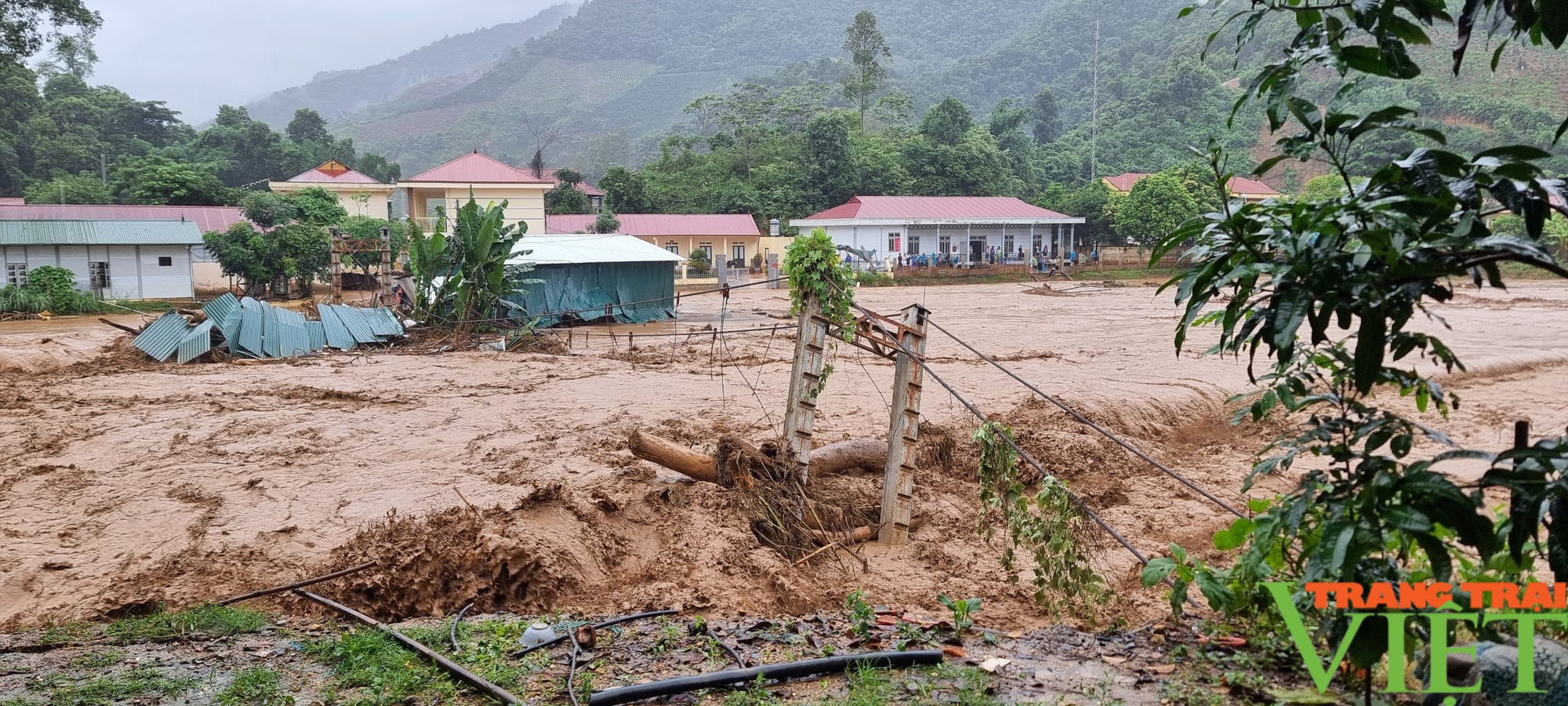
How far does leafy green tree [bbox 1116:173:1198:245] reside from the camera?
43.9 m

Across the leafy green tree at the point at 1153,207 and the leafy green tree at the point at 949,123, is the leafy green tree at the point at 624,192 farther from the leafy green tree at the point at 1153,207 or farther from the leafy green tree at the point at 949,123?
the leafy green tree at the point at 1153,207

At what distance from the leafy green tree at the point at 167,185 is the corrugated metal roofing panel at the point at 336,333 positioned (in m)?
26.7

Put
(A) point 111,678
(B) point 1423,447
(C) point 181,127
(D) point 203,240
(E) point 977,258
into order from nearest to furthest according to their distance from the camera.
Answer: (A) point 111,678 → (B) point 1423,447 → (D) point 203,240 → (E) point 977,258 → (C) point 181,127

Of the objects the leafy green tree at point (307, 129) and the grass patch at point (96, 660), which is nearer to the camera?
the grass patch at point (96, 660)

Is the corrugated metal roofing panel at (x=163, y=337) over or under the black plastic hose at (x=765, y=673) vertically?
over

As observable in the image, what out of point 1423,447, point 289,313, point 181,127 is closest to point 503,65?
point 181,127

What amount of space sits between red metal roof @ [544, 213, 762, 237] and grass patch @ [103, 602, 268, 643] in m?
40.0

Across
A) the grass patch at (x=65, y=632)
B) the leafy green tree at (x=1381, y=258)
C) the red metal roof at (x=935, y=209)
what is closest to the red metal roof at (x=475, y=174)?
the red metal roof at (x=935, y=209)

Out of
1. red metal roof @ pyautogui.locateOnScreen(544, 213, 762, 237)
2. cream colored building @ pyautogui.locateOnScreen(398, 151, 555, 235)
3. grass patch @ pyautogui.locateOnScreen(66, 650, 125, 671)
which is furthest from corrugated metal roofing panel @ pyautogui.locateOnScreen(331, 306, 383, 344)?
red metal roof @ pyautogui.locateOnScreen(544, 213, 762, 237)

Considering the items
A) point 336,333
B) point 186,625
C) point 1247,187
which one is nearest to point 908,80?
point 1247,187

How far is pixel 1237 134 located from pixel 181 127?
72.0 metres

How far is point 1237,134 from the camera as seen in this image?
6994 cm

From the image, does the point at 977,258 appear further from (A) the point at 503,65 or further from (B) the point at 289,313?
(A) the point at 503,65

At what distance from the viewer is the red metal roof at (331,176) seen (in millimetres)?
49281
